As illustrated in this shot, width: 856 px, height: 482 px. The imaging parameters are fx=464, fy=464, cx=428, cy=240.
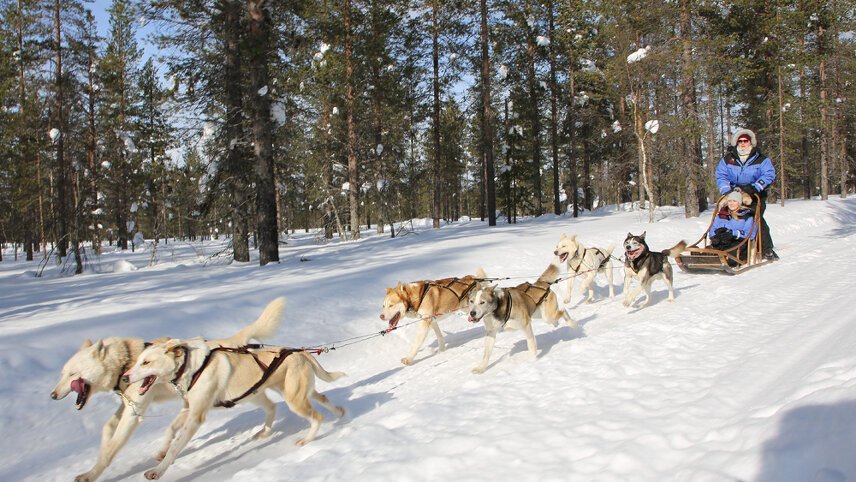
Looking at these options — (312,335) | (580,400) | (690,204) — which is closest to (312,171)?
(690,204)

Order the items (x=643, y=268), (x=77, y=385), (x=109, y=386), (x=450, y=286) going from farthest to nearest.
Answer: (x=643, y=268)
(x=450, y=286)
(x=109, y=386)
(x=77, y=385)

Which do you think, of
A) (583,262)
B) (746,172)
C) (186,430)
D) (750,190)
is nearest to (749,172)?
(746,172)

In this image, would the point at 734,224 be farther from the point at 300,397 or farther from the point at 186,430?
the point at 186,430

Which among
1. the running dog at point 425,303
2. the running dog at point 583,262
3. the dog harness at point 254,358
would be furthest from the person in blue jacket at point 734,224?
the dog harness at point 254,358

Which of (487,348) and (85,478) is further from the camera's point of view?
(487,348)

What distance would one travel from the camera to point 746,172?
988 centimetres

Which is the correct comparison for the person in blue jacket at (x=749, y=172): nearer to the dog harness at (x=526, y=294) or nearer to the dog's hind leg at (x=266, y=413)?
the dog harness at (x=526, y=294)

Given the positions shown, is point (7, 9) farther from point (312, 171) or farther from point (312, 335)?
point (312, 335)

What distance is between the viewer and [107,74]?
25.1 metres

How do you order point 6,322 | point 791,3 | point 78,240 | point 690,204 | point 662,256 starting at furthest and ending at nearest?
1. point 791,3
2. point 690,204
3. point 78,240
4. point 662,256
5. point 6,322

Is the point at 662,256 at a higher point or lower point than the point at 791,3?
lower

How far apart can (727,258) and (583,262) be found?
112 inches

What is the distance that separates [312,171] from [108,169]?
12604 millimetres

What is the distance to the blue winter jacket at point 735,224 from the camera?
935 cm
